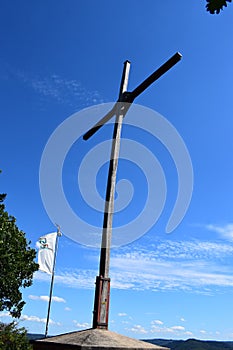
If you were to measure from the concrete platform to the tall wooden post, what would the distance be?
205mm

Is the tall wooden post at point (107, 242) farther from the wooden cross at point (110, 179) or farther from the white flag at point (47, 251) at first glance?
the white flag at point (47, 251)

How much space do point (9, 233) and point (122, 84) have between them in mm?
19211

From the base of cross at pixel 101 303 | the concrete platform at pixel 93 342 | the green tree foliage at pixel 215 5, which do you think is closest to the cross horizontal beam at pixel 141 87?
the green tree foliage at pixel 215 5

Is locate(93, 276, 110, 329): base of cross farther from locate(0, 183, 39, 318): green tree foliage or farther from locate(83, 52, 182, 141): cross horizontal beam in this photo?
locate(0, 183, 39, 318): green tree foliage

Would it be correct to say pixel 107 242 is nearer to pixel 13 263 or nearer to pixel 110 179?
pixel 110 179

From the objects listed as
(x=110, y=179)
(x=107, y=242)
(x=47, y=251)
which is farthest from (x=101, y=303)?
(x=47, y=251)

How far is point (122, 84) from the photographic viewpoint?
5.20 meters

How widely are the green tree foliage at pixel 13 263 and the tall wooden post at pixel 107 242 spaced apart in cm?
1831

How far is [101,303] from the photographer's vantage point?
382 centimetres

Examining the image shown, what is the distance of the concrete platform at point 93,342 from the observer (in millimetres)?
3068

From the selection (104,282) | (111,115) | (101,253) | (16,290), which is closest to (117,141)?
(111,115)

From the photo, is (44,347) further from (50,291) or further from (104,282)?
(50,291)

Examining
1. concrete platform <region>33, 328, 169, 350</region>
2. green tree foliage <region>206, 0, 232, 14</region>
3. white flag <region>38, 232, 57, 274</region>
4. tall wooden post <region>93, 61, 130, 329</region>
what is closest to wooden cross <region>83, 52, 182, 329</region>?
tall wooden post <region>93, 61, 130, 329</region>

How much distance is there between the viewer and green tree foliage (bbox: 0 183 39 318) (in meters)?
22.4
